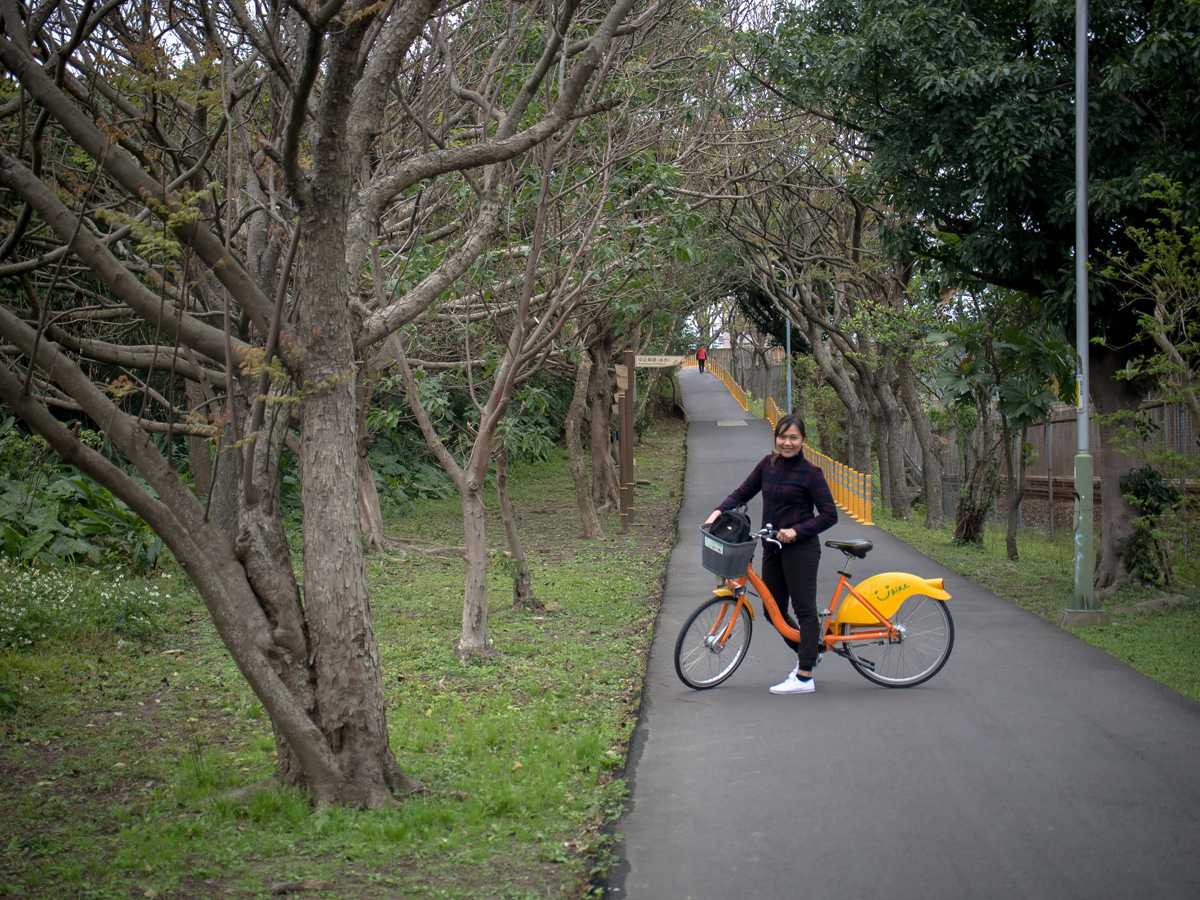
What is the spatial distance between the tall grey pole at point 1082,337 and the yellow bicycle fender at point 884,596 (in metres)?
4.10

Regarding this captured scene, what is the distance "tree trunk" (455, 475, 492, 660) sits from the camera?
35.2 feet

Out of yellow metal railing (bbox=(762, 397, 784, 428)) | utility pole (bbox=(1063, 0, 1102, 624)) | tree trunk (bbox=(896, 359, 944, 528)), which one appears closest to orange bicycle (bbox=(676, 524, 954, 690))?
utility pole (bbox=(1063, 0, 1102, 624))

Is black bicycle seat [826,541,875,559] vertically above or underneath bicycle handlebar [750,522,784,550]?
underneath

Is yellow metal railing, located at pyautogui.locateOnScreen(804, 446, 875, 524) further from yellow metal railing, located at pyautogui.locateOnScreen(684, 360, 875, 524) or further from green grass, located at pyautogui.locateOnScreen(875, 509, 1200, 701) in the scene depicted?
green grass, located at pyautogui.locateOnScreen(875, 509, 1200, 701)

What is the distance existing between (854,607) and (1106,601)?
6217 millimetres

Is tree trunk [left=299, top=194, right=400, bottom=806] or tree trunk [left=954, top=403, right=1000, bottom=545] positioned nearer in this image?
tree trunk [left=299, top=194, right=400, bottom=806]

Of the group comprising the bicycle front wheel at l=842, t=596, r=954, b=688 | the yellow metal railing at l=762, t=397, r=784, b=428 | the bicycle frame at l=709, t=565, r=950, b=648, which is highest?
the yellow metal railing at l=762, t=397, r=784, b=428

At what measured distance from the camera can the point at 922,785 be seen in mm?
6594

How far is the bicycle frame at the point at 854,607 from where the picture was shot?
9047 millimetres

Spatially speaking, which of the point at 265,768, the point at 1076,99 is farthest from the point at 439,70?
the point at 265,768

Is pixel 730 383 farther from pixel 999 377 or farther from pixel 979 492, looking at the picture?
pixel 999 377

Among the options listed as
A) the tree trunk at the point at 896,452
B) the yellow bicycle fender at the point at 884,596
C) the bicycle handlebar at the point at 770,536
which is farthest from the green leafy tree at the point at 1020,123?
the tree trunk at the point at 896,452

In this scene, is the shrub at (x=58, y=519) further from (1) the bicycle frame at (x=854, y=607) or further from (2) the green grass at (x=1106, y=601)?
(2) the green grass at (x=1106, y=601)

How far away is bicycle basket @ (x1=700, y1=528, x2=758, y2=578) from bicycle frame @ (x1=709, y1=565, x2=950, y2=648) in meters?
0.23
